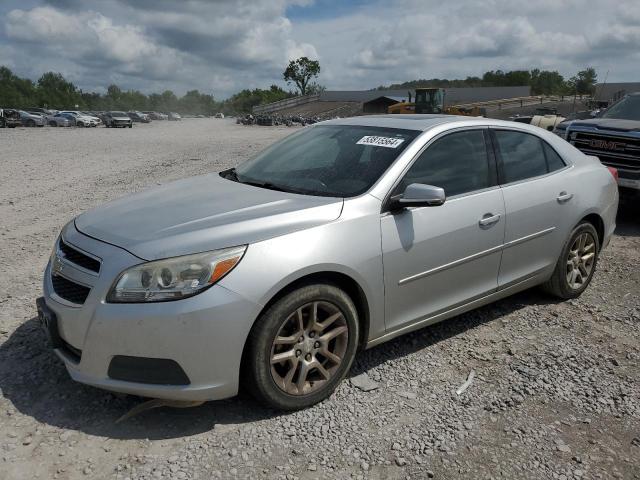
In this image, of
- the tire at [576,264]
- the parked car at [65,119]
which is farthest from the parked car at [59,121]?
the tire at [576,264]

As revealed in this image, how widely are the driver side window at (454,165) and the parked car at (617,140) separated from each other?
4555 mm

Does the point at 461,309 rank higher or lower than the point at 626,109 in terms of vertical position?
lower

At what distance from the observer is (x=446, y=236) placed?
3625 mm

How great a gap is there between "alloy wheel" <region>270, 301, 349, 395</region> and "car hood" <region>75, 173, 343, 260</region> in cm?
50

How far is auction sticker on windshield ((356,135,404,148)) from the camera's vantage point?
3.77 metres

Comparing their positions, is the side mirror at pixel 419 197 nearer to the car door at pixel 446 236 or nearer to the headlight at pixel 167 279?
the car door at pixel 446 236

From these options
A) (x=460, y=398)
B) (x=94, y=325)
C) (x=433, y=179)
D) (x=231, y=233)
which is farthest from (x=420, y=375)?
(x=94, y=325)

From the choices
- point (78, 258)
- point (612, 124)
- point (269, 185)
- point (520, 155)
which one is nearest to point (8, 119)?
point (612, 124)

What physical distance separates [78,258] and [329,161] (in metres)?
1.75

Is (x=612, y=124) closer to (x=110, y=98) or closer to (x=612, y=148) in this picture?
(x=612, y=148)

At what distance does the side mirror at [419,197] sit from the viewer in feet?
10.8

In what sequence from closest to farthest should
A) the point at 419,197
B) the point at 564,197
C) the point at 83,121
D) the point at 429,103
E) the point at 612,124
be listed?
the point at 419,197 < the point at 564,197 < the point at 612,124 < the point at 429,103 < the point at 83,121

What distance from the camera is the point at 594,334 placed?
432 cm

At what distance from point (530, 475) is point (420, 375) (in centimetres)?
103
